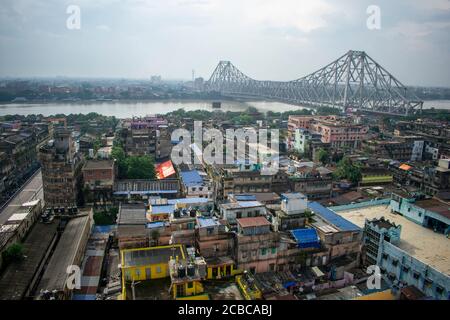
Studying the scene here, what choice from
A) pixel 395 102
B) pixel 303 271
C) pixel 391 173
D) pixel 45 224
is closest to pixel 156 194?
pixel 45 224

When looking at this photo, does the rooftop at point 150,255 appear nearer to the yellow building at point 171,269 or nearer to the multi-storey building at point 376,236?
the yellow building at point 171,269

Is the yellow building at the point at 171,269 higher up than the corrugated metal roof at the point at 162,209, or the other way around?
the corrugated metal roof at the point at 162,209

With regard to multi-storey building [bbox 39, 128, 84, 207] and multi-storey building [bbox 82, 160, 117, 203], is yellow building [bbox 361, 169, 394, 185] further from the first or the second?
multi-storey building [bbox 39, 128, 84, 207]

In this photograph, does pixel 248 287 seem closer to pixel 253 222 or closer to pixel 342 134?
pixel 253 222

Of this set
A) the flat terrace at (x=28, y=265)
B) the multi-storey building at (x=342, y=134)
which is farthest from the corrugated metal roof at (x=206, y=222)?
the multi-storey building at (x=342, y=134)

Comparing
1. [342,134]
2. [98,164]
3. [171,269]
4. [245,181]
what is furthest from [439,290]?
[342,134]

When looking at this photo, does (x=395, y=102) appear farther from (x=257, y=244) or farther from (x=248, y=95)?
(x=257, y=244)
